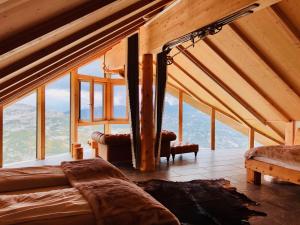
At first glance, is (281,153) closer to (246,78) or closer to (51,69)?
(246,78)

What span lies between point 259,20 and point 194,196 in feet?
8.74

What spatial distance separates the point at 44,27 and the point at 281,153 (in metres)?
3.80

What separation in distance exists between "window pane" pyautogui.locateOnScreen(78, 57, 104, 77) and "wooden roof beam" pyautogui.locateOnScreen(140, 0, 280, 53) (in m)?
2.98

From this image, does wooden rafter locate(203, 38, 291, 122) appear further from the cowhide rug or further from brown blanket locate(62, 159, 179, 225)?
brown blanket locate(62, 159, 179, 225)

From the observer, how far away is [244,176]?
16.5ft

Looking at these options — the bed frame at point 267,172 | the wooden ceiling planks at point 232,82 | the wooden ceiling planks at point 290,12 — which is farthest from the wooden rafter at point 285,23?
the bed frame at point 267,172

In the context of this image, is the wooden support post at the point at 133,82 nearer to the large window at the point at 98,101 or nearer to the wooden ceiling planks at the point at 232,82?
the wooden ceiling planks at the point at 232,82

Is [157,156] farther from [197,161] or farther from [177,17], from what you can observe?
[177,17]

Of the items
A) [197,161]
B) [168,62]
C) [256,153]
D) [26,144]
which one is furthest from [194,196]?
[26,144]

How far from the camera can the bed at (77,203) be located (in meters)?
1.56

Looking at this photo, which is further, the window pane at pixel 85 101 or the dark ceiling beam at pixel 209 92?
the window pane at pixel 85 101

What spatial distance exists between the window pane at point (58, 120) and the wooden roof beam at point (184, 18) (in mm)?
3553

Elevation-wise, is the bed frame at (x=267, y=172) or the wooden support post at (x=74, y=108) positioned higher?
the wooden support post at (x=74, y=108)

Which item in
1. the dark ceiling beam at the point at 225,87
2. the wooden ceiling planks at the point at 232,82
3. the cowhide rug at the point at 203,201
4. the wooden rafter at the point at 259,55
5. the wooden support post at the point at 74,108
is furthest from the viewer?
the wooden support post at the point at 74,108
